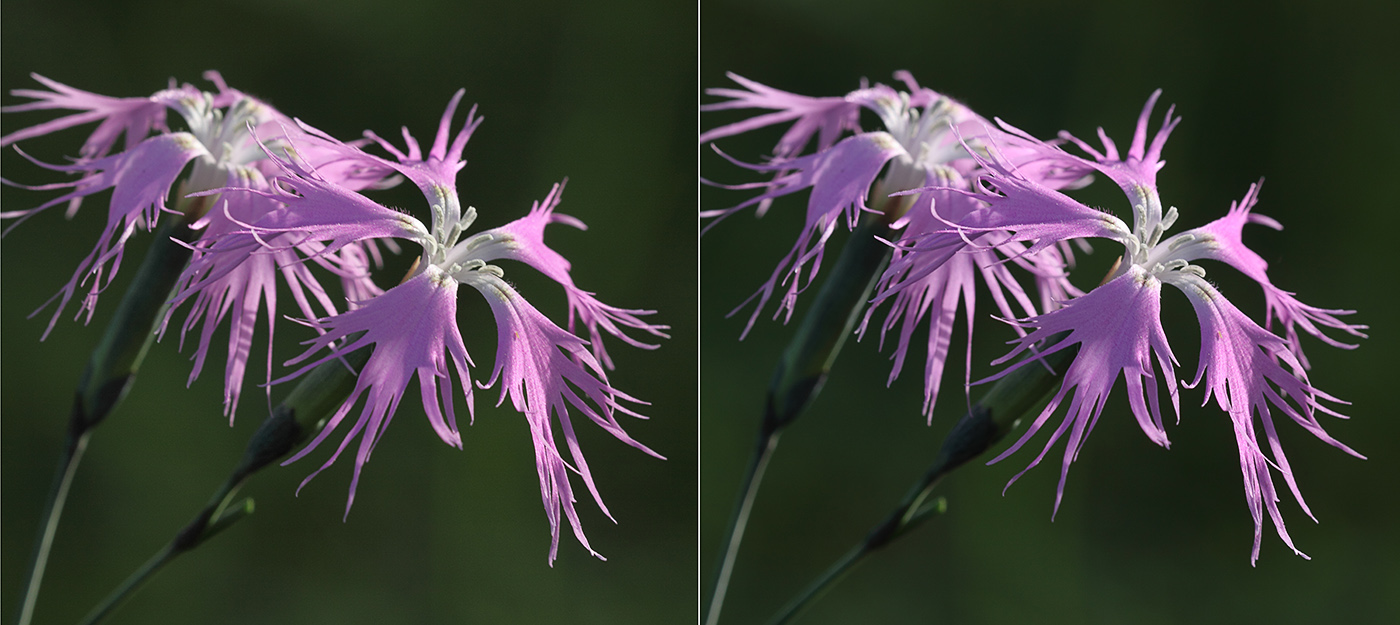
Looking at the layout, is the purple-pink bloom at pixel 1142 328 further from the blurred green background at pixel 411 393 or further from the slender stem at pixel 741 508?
the blurred green background at pixel 411 393

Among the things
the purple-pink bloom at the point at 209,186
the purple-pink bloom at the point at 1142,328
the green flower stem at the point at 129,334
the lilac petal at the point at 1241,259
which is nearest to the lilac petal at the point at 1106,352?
the purple-pink bloom at the point at 1142,328

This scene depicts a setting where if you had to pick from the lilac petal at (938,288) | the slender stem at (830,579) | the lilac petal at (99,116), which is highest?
the lilac petal at (99,116)

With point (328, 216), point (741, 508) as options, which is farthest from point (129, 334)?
point (741, 508)

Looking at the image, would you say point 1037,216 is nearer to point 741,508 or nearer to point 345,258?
point 741,508

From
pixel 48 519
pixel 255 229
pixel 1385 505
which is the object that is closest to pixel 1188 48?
pixel 1385 505

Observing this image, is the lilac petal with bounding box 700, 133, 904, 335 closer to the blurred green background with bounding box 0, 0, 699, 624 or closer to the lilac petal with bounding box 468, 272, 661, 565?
the lilac petal with bounding box 468, 272, 661, 565

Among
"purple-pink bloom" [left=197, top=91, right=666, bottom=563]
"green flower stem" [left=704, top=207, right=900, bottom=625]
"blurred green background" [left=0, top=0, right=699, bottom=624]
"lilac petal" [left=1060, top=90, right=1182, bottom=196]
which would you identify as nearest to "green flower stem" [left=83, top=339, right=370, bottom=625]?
"purple-pink bloom" [left=197, top=91, right=666, bottom=563]

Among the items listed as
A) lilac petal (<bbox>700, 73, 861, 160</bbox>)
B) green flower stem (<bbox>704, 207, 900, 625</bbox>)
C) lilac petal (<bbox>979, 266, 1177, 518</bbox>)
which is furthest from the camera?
lilac petal (<bbox>700, 73, 861, 160</bbox>)
